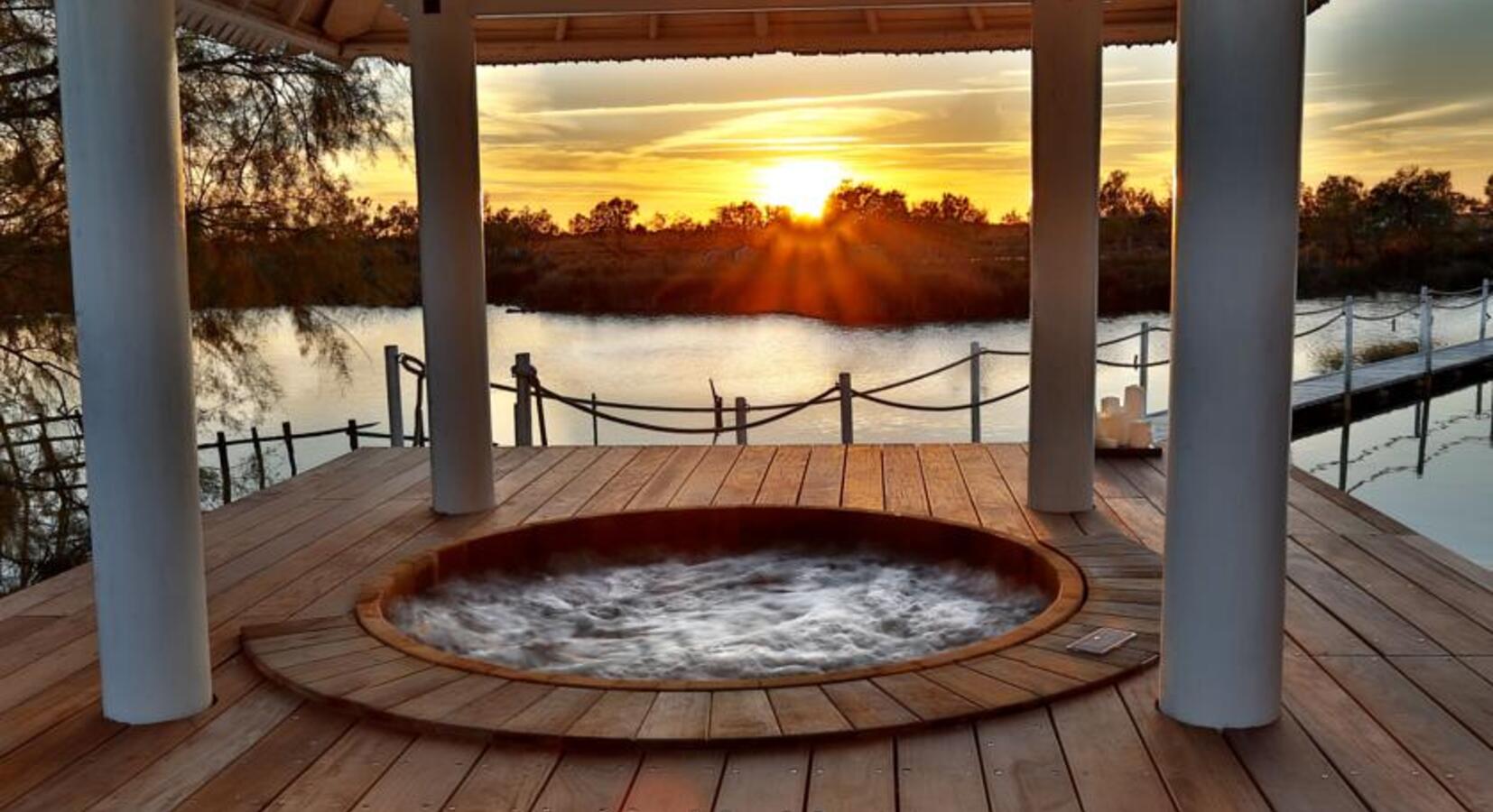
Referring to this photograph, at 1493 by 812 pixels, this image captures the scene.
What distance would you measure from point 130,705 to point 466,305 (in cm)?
239

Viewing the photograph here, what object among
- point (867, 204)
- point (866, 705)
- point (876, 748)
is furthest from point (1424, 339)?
point (876, 748)

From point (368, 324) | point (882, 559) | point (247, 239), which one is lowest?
point (882, 559)

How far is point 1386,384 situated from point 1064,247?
32.2 feet

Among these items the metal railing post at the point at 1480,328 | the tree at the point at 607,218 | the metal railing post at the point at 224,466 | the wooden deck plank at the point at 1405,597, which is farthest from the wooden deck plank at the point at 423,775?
the metal railing post at the point at 1480,328

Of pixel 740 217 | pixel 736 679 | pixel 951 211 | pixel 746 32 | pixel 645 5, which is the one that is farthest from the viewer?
pixel 740 217

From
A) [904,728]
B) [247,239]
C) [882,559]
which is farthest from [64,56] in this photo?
[247,239]

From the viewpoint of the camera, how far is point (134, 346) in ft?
8.43

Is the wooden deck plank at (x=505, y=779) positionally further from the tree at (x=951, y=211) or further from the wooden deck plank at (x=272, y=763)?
the tree at (x=951, y=211)

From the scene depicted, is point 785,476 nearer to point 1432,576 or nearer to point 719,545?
point 719,545

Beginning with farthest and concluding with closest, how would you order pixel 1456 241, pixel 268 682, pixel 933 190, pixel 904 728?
1. pixel 1456 241
2. pixel 933 190
3. pixel 268 682
4. pixel 904 728

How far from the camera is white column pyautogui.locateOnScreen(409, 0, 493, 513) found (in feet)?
15.2

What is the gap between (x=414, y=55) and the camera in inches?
181

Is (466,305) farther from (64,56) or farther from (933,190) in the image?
(933,190)

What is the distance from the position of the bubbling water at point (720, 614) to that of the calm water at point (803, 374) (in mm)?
4297
